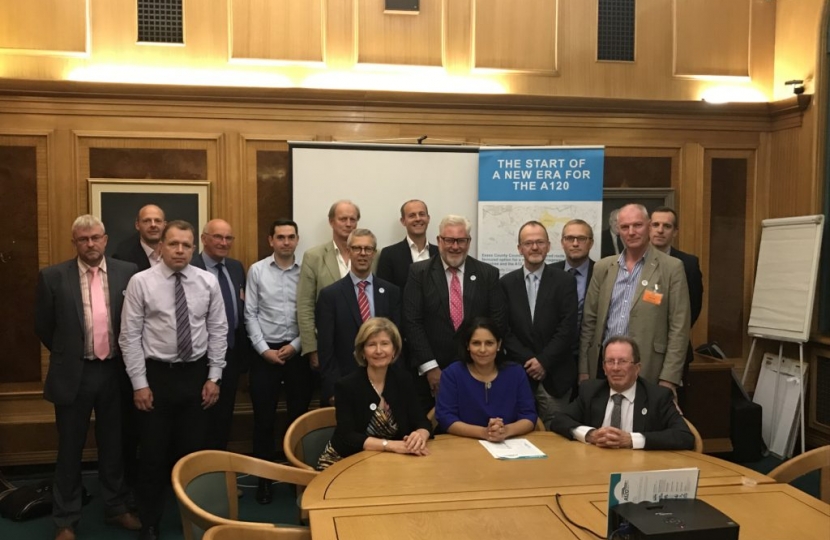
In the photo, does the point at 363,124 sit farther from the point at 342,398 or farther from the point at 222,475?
the point at 222,475

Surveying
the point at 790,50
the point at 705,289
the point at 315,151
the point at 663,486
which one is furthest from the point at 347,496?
the point at 790,50

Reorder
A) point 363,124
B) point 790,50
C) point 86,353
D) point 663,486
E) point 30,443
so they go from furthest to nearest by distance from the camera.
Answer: point 790,50
point 363,124
point 30,443
point 86,353
point 663,486

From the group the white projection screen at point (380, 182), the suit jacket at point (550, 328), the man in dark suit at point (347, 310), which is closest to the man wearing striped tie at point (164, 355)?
the man in dark suit at point (347, 310)

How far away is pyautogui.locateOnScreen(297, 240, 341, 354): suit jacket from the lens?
13.9 feet

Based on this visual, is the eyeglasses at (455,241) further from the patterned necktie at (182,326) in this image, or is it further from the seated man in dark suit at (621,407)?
the patterned necktie at (182,326)

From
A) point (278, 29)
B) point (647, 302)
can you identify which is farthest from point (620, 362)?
point (278, 29)

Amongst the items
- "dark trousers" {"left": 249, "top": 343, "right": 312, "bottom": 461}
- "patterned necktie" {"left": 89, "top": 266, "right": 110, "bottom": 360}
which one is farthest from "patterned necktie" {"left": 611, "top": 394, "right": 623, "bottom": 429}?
"patterned necktie" {"left": 89, "top": 266, "right": 110, "bottom": 360}

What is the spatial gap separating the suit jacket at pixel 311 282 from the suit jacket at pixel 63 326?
110cm

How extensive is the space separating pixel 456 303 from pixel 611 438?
1.38 meters

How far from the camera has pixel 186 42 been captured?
5125 mm

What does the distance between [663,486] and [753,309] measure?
4.41m

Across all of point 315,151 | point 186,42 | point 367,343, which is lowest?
point 367,343

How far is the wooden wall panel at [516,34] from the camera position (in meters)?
5.49

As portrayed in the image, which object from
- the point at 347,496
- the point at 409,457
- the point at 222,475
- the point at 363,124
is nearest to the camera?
the point at 347,496
